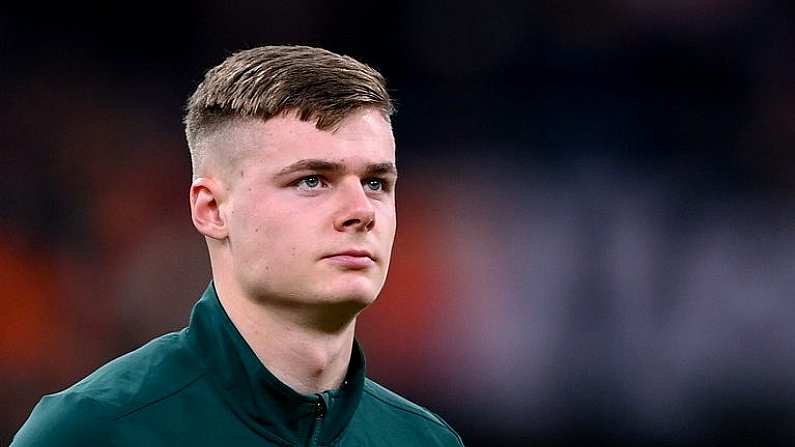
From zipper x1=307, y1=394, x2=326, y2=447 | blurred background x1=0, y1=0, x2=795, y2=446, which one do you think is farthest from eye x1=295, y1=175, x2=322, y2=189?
blurred background x1=0, y1=0, x2=795, y2=446

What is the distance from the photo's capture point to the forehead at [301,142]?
1625 millimetres

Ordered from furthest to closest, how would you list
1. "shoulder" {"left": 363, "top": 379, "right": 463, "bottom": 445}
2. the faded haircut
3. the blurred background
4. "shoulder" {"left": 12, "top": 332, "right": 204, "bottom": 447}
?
the blurred background, "shoulder" {"left": 363, "top": 379, "right": 463, "bottom": 445}, the faded haircut, "shoulder" {"left": 12, "top": 332, "right": 204, "bottom": 447}

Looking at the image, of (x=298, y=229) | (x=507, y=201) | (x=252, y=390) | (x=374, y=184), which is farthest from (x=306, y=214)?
(x=507, y=201)

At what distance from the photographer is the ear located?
66.7 inches

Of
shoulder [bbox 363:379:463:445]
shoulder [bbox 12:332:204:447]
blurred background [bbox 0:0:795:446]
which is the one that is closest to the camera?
shoulder [bbox 12:332:204:447]

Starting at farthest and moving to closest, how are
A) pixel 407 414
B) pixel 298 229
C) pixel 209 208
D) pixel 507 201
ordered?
pixel 507 201
pixel 407 414
pixel 209 208
pixel 298 229

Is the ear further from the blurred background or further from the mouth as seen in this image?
the blurred background

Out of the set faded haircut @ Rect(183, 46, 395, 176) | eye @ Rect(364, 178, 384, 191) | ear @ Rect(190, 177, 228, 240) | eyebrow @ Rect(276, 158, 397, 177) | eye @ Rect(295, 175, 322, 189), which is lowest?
ear @ Rect(190, 177, 228, 240)

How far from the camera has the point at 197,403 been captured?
165 cm

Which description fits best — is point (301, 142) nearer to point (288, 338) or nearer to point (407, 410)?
point (288, 338)

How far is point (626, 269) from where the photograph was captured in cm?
407

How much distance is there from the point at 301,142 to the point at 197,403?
1.21 ft

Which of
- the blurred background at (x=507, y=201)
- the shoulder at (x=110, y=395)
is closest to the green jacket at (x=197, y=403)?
the shoulder at (x=110, y=395)

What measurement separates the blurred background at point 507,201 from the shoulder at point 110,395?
226 cm
